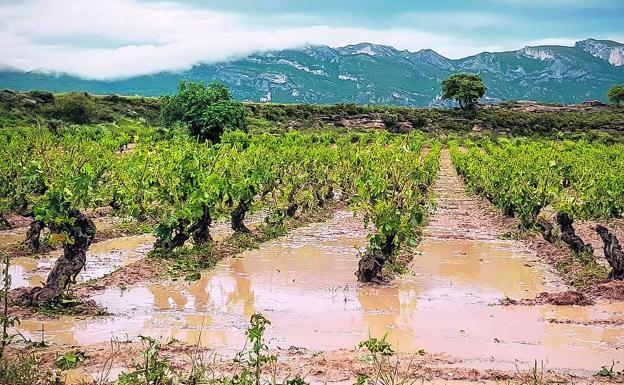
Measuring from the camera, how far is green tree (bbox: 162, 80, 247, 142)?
43.6 metres

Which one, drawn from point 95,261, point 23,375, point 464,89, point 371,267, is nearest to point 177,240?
point 95,261

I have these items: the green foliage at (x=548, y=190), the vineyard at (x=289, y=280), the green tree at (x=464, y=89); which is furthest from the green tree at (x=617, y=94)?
the vineyard at (x=289, y=280)

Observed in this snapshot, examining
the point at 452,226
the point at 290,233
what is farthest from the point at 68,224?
the point at 452,226

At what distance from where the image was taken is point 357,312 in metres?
11.1

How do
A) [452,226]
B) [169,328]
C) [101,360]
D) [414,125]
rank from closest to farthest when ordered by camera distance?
[101,360]
[169,328]
[452,226]
[414,125]

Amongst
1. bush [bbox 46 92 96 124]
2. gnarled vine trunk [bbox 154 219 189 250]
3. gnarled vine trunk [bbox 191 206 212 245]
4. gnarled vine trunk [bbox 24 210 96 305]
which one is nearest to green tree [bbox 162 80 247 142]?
bush [bbox 46 92 96 124]

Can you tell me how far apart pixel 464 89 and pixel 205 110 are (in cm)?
4586

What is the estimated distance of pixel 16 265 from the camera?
14133 mm

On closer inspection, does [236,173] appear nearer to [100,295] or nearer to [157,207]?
[157,207]

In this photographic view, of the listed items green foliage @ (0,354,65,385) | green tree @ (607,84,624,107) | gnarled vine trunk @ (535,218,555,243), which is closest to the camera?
green foliage @ (0,354,65,385)

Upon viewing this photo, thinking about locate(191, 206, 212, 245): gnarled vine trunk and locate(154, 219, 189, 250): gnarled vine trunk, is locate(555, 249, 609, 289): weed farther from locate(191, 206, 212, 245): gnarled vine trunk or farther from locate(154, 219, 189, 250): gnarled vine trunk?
locate(154, 219, 189, 250): gnarled vine trunk

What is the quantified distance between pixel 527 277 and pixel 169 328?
7.51m

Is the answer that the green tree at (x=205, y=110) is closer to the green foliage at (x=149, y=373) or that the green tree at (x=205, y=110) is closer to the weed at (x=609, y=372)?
the weed at (x=609, y=372)

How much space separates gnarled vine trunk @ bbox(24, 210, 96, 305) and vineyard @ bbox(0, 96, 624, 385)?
1.0 inches
